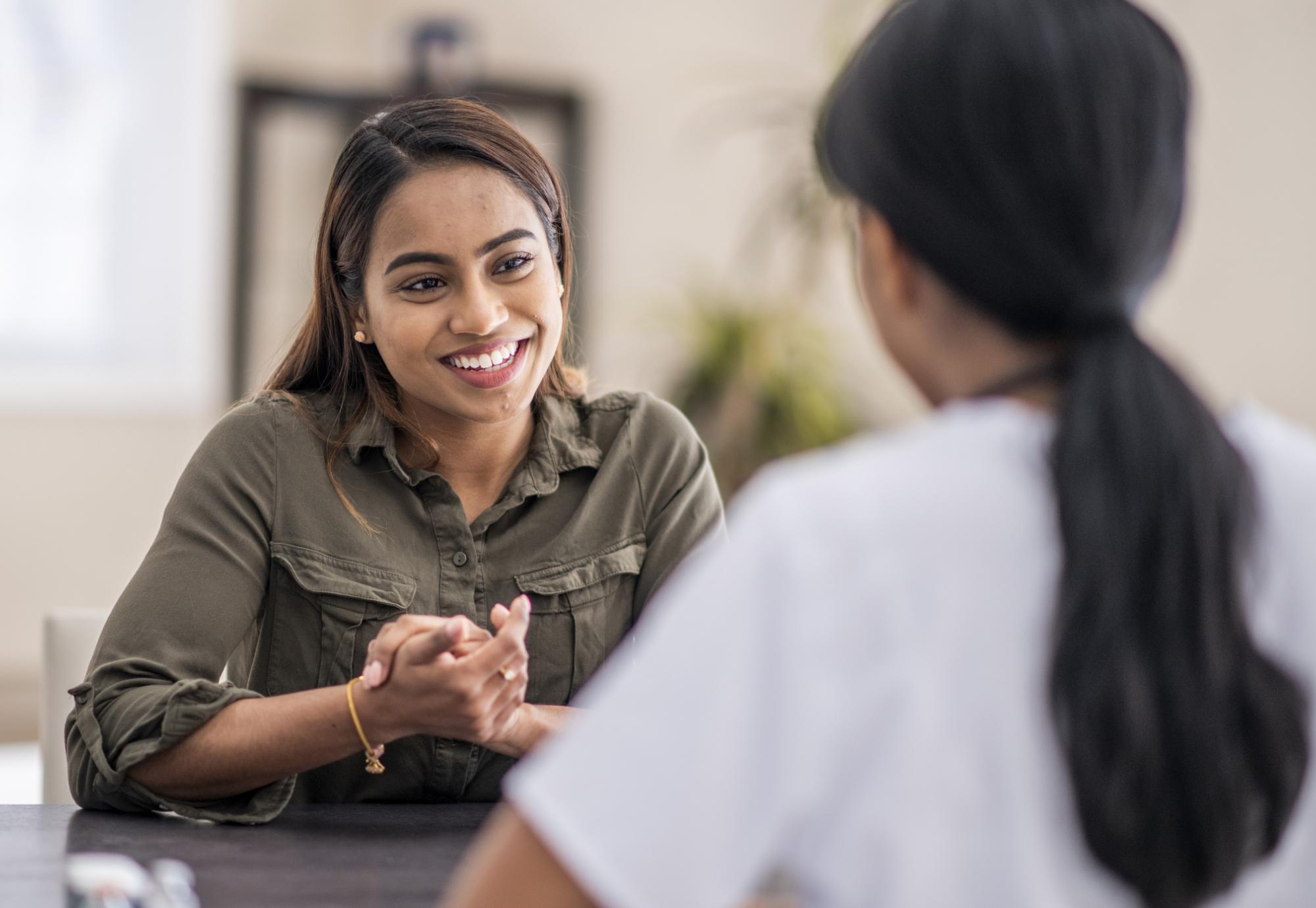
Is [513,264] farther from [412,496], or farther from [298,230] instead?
[298,230]

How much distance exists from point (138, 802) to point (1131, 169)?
3.63 feet

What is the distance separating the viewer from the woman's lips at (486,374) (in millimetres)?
1605

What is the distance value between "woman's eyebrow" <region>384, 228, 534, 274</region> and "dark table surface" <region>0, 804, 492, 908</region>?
601mm

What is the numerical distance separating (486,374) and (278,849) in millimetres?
604

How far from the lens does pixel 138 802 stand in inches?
53.9

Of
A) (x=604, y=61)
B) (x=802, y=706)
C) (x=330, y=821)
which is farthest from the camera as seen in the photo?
(x=604, y=61)

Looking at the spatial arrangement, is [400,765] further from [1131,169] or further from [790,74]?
[790,74]

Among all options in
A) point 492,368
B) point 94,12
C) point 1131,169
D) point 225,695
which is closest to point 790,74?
point 94,12

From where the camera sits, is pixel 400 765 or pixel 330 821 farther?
pixel 400 765

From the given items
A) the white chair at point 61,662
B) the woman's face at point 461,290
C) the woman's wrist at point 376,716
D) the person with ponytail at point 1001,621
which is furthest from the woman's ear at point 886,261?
the white chair at point 61,662

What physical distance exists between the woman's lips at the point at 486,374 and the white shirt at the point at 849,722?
943 millimetres

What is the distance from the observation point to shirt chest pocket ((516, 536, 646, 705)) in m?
1.63

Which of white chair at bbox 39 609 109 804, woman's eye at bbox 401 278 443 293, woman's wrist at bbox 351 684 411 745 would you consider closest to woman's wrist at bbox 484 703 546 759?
woman's wrist at bbox 351 684 411 745

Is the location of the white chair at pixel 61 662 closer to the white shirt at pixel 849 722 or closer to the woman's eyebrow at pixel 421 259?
the woman's eyebrow at pixel 421 259
